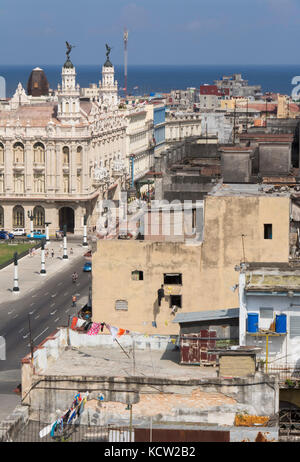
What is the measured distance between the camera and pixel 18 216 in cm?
12769

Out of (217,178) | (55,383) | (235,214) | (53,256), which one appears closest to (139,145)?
(53,256)

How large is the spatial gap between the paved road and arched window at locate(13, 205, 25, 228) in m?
20.2

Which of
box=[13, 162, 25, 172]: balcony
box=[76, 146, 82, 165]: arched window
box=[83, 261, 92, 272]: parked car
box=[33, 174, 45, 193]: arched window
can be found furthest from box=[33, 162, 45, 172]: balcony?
box=[83, 261, 92, 272]: parked car

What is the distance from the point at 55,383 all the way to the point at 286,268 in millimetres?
10046

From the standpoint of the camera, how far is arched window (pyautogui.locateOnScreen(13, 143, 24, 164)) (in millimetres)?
127250

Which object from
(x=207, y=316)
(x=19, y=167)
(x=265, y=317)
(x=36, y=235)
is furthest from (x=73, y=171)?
(x=265, y=317)

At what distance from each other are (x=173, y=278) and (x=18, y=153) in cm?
7899

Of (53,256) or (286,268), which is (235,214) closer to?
(286,268)

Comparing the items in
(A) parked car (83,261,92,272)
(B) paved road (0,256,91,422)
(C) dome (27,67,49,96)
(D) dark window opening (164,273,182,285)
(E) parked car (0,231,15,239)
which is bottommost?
(E) parked car (0,231,15,239)

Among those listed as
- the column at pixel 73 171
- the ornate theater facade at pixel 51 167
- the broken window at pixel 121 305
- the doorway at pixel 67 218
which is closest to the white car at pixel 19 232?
the ornate theater facade at pixel 51 167

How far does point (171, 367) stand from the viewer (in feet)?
139

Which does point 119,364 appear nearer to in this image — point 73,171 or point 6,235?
point 6,235

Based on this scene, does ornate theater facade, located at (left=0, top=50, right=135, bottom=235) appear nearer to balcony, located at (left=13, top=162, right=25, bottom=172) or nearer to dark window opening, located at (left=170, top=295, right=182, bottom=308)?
balcony, located at (left=13, top=162, right=25, bottom=172)

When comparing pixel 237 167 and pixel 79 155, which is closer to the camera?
pixel 237 167
